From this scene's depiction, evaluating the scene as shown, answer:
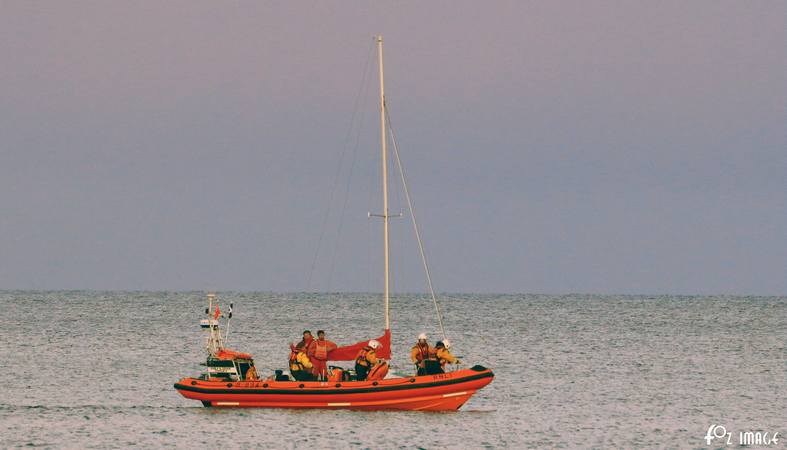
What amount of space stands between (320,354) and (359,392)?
1641mm

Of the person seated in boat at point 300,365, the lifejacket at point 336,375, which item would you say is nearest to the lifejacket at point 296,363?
the person seated in boat at point 300,365

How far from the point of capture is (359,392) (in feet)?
112

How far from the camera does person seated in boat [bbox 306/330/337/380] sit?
113 feet

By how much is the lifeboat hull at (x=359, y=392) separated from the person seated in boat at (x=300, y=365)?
356mm

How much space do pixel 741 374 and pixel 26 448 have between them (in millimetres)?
36068

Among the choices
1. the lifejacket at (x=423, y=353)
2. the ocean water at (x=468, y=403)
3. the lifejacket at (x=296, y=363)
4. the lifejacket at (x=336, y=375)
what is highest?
the lifejacket at (x=423, y=353)

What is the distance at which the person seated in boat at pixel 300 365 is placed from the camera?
34.5m

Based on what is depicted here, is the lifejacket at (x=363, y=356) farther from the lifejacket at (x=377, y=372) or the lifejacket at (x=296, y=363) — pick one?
the lifejacket at (x=296, y=363)

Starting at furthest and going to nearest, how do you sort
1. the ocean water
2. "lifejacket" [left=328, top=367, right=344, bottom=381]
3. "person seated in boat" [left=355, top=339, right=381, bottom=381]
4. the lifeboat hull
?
1. "lifejacket" [left=328, top=367, right=344, bottom=381]
2. "person seated in boat" [left=355, top=339, right=381, bottom=381]
3. the lifeboat hull
4. the ocean water

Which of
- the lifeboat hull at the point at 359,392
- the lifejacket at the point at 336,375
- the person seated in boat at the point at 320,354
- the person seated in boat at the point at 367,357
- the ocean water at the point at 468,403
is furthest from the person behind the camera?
the lifejacket at the point at 336,375

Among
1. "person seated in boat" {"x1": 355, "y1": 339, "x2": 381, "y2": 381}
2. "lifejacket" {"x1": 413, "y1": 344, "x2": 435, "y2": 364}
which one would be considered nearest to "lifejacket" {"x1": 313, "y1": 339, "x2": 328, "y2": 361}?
"person seated in boat" {"x1": 355, "y1": 339, "x2": 381, "y2": 381}

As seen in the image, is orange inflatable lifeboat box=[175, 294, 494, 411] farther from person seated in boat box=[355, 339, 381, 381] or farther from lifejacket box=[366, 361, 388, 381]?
person seated in boat box=[355, 339, 381, 381]

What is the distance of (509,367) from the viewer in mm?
58094

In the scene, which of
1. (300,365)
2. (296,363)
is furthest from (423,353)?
(296,363)
